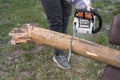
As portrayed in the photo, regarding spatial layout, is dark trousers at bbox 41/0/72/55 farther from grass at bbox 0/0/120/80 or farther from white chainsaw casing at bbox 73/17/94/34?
white chainsaw casing at bbox 73/17/94/34

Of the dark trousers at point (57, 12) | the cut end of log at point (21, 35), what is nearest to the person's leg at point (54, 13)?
the dark trousers at point (57, 12)

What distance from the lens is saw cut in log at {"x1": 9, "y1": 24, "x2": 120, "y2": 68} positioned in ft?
7.56

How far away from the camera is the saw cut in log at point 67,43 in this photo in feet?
7.56

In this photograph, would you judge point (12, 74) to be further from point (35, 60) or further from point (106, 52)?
point (106, 52)

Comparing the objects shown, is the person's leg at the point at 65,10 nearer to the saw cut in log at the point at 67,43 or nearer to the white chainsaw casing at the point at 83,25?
the saw cut in log at the point at 67,43

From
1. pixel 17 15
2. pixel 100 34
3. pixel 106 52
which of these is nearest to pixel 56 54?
pixel 100 34

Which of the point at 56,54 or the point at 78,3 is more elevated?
the point at 78,3

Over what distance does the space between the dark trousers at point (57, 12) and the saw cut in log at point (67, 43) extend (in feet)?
1.26

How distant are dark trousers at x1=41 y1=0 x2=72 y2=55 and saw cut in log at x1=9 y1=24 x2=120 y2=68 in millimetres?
383

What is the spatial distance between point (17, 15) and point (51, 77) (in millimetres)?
1760

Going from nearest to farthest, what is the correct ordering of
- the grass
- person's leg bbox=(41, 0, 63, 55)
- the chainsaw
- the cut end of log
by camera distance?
1. the chainsaw
2. the cut end of log
3. person's leg bbox=(41, 0, 63, 55)
4. the grass

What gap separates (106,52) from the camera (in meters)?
2.32

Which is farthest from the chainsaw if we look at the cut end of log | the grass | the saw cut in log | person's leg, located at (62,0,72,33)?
the grass

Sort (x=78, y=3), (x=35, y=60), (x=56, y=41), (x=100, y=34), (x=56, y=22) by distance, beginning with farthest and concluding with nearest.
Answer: (x=100, y=34), (x=35, y=60), (x=56, y=22), (x=56, y=41), (x=78, y=3)
